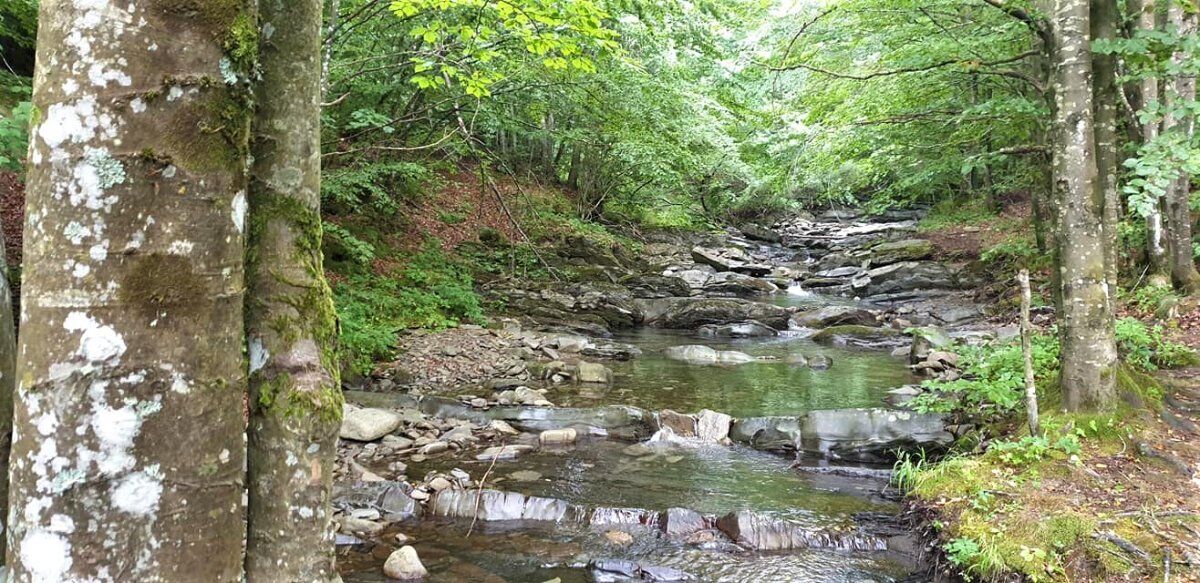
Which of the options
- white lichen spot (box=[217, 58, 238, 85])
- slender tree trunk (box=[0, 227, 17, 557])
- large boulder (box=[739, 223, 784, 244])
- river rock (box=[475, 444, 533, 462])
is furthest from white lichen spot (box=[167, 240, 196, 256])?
large boulder (box=[739, 223, 784, 244])

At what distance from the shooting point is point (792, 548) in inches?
201

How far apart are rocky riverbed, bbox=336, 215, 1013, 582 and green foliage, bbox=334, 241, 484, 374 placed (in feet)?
1.48

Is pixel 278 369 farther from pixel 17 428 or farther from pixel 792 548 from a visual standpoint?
pixel 792 548

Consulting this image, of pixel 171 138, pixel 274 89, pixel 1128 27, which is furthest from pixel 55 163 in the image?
pixel 1128 27

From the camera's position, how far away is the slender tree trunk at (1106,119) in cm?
503

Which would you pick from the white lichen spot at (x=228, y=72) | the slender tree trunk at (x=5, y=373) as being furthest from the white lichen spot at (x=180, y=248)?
the slender tree trunk at (x=5, y=373)

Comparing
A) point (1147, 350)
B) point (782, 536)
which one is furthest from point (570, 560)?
point (1147, 350)

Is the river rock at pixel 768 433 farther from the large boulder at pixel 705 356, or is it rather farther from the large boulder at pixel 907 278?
the large boulder at pixel 907 278

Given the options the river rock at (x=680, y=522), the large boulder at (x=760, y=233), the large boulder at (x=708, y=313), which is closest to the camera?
the river rock at (x=680, y=522)

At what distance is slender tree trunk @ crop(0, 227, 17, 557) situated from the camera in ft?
5.46

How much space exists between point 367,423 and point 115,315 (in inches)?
258

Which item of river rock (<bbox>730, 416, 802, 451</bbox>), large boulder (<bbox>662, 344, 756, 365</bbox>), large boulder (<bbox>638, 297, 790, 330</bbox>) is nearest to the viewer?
river rock (<bbox>730, 416, 802, 451</bbox>)

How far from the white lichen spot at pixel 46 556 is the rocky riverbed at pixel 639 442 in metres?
3.63

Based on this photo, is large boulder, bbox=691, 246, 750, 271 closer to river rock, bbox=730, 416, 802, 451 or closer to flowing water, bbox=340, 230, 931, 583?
flowing water, bbox=340, 230, 931, 583
